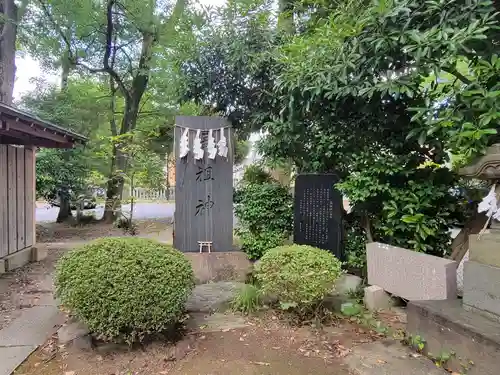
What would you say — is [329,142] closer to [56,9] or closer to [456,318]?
[456,318]

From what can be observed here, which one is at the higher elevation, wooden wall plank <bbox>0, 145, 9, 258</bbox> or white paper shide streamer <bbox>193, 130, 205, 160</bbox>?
white paper shide streamer <bbox>193, 130, 205, 160</bbox>

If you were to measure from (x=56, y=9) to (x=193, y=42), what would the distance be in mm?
8633

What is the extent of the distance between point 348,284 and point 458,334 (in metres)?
2.38

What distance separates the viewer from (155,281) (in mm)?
3443

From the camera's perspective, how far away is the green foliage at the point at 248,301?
15.3 ft

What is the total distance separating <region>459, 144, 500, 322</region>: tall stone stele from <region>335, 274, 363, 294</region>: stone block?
2.04 metres

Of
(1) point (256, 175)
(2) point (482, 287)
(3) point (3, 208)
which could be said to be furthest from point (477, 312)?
(3) point (3, 208)

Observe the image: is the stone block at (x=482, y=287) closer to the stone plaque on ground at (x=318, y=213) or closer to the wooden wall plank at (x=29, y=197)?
the stone plaque on ground at (x=318, y=213)

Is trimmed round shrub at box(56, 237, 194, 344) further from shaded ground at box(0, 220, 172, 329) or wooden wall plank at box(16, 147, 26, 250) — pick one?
wooden wall plank at box(16, 147, 26, 250)

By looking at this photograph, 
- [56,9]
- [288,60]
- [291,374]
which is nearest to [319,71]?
[288,60]

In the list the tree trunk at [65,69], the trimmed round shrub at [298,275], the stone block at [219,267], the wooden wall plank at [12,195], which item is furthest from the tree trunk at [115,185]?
the trimmed round shrub at [298,275]

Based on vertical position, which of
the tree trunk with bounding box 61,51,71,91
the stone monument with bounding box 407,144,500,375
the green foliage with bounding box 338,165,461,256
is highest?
the tree trunk with bounding box 61,51,71,91

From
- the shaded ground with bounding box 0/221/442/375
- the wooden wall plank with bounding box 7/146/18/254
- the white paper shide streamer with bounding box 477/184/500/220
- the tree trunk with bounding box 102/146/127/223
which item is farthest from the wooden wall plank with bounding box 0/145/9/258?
the white paper shide streamer with bounding box 477/184/500/220

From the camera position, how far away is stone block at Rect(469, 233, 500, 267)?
319cm
